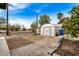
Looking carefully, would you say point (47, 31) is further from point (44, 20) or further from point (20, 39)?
point (20, 39)

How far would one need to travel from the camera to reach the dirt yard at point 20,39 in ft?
7.13

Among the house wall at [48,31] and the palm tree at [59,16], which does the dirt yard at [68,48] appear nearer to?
the house wall at [48,31]

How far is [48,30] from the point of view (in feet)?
7.23

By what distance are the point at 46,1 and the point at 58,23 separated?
0.35 m

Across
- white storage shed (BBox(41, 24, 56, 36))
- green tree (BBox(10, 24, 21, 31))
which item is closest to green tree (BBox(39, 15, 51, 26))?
white storage shed (BBox(41, 24, 56, 36))

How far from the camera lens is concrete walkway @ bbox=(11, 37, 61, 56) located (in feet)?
7.06

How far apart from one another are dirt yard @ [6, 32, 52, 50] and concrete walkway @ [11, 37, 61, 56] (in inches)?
2.0

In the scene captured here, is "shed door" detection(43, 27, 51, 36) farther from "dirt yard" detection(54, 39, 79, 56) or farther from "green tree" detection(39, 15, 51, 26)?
"dirt yard" detection(54, 39, 79, 56)

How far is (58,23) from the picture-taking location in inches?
86.0

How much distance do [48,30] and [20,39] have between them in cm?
41

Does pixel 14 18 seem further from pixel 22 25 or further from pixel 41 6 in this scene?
pixel 41 6

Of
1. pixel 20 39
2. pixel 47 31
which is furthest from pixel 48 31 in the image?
pixel 20 39

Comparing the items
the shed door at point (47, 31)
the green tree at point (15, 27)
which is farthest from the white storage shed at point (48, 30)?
the green tree at point (15, 27)

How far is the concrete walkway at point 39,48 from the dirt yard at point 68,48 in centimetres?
8
